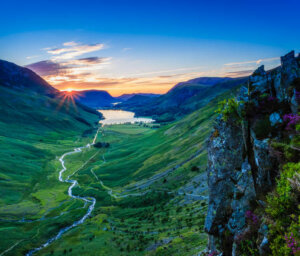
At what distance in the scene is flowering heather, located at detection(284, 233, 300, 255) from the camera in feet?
37.8

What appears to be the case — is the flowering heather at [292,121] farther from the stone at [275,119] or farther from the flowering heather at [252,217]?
the flowering heather at [252,217]

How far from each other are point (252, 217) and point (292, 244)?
4551 millimetres

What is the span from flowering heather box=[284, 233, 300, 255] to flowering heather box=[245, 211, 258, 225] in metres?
3.43

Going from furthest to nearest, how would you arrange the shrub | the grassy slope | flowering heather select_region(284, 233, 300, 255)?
the grassy slope → the shrub → flowering heather select_region(284, 233, 300, 255)

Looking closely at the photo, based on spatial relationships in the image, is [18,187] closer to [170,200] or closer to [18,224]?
[18,224]

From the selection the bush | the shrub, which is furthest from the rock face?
the bush

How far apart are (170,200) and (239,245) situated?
59.5 m

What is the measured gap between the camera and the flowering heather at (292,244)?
37.8 ft

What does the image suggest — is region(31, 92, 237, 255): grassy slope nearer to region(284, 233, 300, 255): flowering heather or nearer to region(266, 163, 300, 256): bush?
region(266, 163, 300, 256): bush

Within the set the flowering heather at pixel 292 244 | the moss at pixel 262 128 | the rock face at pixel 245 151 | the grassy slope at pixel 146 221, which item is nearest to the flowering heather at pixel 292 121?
the rock face at pixel 245 151

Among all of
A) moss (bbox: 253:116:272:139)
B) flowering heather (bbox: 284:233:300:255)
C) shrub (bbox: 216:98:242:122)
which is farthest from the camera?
shrub (bbox: 216:98:242:122)

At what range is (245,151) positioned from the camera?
20547 mm

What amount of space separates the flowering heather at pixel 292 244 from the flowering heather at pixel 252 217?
3.43m

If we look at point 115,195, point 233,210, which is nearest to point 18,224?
point 115,195
